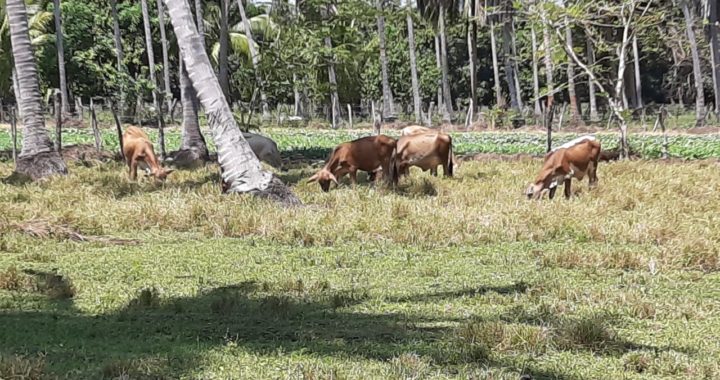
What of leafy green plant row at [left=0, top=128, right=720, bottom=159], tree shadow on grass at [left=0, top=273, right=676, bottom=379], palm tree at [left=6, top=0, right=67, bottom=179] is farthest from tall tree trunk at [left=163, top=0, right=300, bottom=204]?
leafy green plant row at [left=0, top=128, right=720, bottom=159]

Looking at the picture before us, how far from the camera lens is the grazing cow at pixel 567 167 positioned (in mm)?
12067

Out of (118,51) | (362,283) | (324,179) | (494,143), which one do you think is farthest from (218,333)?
(118,51)

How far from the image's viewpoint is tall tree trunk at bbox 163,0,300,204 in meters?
11.2

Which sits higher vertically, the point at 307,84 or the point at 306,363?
the point at 307,84

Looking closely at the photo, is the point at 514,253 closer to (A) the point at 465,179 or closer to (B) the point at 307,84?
(A) the point at 465,179

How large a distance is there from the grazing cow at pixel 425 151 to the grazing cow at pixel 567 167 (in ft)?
9.44

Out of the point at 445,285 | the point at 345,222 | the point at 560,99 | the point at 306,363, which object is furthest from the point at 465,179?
the point at 560,99

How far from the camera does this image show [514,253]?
808 cm

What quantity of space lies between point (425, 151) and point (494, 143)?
1081 cm

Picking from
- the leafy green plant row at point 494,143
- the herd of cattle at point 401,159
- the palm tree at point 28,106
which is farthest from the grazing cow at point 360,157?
the leafy green plant row at point 494,143

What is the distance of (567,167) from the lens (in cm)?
1227

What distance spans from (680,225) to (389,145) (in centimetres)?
619

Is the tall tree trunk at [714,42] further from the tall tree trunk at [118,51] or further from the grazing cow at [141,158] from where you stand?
the tall tree trunk at [118,51]

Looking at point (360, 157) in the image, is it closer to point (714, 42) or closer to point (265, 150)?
point (265, 150)
